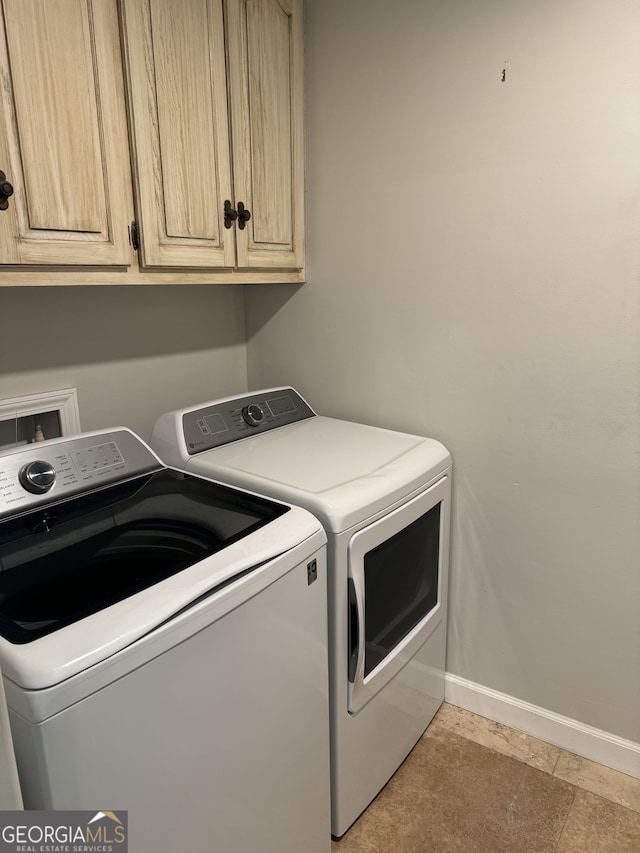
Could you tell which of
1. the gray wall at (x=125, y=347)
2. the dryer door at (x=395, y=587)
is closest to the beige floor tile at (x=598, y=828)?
the dryer door at (x=395, y=587)

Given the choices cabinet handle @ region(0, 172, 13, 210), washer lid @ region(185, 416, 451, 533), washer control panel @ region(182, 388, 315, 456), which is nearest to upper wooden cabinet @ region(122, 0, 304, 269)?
cabinet handle @ region(0, 172, 13, 210)

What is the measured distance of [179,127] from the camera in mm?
1491

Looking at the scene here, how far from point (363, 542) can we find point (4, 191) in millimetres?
1073

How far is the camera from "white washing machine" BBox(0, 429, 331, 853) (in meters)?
0.85

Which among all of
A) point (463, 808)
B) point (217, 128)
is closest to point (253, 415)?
point (217, 128)

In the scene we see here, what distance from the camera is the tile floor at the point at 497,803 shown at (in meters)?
1.55

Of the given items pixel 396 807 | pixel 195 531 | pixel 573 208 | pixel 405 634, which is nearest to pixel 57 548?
pixel 195 531

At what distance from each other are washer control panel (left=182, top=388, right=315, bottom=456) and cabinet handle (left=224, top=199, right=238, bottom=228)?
1.79 ft

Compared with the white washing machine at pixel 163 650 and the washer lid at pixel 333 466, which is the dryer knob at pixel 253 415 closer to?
the washer lid at pixel 333 466

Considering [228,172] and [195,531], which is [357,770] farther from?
[228,172]

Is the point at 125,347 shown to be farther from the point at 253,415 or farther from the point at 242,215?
the point at 242,215

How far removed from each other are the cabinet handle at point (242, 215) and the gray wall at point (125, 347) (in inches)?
16.3

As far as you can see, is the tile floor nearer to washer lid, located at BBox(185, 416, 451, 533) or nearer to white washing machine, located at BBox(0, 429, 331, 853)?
white washing machine, located at BBox(0, 429, 331, 853)

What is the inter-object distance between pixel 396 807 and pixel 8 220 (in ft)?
5.86
